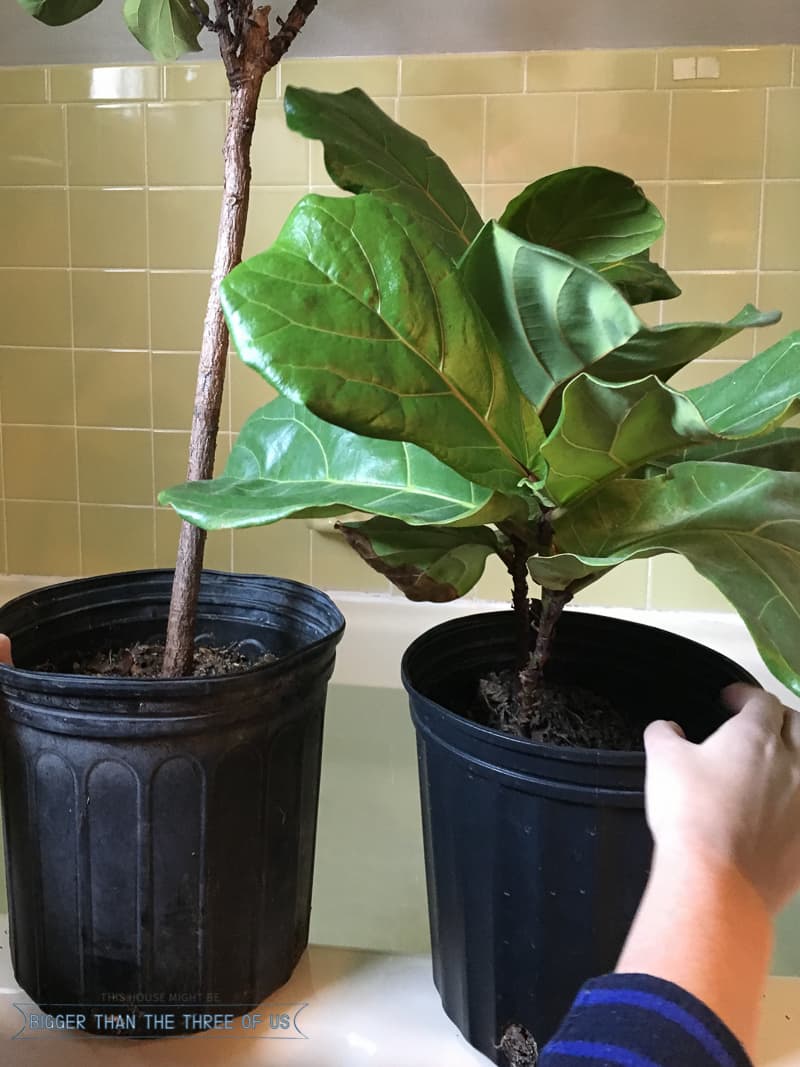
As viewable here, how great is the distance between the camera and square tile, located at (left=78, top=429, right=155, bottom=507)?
1.23 metres

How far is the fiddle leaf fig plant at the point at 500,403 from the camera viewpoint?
1.24 ft

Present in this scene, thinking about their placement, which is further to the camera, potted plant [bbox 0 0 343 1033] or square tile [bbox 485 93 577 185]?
square tile [bbox 485 93 577 185]

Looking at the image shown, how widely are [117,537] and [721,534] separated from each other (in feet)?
3.26

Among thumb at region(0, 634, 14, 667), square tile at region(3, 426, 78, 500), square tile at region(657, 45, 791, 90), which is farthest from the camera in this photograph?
square tile at region(3, 426, 78, 500)

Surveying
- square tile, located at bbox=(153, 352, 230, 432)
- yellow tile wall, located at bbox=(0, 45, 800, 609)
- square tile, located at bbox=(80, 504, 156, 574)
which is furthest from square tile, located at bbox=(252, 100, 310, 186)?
square tile, located at bbox=(80, 504, 156, 574)

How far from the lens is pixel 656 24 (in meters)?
1.05

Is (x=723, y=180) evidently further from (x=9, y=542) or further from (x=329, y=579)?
(x=9, y=542)

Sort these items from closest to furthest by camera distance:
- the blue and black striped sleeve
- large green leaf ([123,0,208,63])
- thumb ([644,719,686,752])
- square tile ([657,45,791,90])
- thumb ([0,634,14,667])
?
the blue and black striped sleeve, thumb ([644,719,686,752]), thumb ([0,634,14,667]), large green leaf ([123,0,208,63]), square tile ([657,45,791,90])

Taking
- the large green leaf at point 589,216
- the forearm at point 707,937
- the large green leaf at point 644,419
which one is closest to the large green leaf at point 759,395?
the large green leaf at point 644,419

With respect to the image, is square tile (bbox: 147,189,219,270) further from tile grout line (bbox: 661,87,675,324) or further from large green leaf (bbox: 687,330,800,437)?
large green leaf (bbox: 687,330,800,437)

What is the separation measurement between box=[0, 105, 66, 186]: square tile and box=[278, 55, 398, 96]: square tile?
313 millimetres

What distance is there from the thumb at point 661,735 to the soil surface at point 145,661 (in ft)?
0.98

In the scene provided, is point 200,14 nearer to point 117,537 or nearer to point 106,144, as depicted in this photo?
point 106,144

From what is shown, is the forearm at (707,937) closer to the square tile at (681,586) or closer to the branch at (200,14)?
the branch at (200,14)
